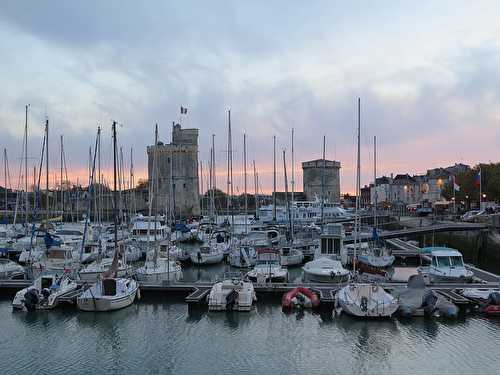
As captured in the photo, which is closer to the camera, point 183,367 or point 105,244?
point 183,367

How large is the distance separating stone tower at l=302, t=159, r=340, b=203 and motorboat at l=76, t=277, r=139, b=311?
2531 inches

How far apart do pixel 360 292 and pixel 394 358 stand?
3573 mm

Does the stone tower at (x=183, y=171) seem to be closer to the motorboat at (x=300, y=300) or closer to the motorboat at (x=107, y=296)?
the motorboat at (x=107, y=296)

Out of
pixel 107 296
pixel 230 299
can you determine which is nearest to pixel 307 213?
pixel 230 299

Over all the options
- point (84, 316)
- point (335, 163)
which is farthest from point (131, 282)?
point (335, 163)

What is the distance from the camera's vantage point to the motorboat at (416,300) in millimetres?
17984

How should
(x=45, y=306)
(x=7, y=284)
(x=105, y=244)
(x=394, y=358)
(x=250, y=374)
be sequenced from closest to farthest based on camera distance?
1. (x=250, y=374)
2. (x=394, y=358)
3. (x=45, y=306)
4. (x=7, y=284)
5. (x=105, y=244)

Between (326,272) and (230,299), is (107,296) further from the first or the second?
(326,272)

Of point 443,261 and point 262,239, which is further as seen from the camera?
point 262,239

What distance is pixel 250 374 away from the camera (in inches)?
534

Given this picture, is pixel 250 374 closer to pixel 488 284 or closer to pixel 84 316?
pixel 84 316

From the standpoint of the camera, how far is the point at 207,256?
3088 centimetres

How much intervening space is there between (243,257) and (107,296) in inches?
430

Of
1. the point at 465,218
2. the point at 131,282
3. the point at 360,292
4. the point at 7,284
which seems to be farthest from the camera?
the point at 465,218
